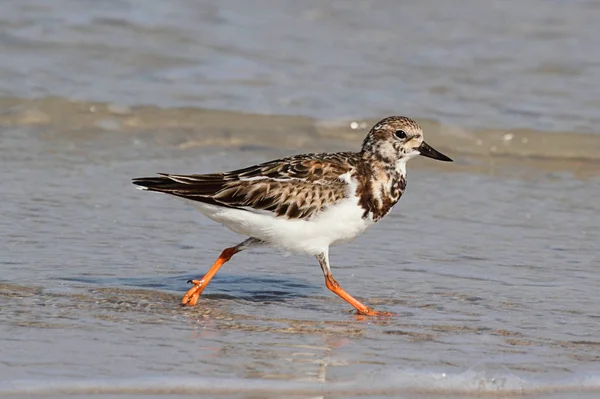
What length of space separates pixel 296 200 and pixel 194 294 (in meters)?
0.69

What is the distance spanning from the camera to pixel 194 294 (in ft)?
18.7

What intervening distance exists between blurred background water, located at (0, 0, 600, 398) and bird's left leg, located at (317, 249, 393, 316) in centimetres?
7

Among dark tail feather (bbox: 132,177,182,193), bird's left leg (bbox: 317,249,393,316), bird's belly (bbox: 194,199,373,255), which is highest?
dark tail feather (bbox: 132,177,182,193)

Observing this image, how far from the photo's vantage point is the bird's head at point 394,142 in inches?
236

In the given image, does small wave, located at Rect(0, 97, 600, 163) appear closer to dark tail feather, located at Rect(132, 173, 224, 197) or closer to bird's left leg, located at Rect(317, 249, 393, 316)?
dark tail feather, located at Rect(132, 173, 224, 197)

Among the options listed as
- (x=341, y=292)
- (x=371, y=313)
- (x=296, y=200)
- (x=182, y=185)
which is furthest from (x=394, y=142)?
(x=182, y=185)

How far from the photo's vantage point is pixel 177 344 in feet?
16.0

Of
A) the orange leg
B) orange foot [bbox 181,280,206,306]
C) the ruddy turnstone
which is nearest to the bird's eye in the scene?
the ruddy turnstone

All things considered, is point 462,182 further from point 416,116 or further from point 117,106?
point 117,106

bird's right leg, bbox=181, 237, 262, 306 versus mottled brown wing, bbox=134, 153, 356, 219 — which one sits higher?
mottled brown wing, bbox=134, 153, 356, 219

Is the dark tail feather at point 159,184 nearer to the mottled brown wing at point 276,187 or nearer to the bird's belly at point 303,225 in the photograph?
the mottled brown wing at point 276,187

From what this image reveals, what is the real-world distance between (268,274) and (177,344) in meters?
1.49

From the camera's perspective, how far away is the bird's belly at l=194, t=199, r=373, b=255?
5703mm

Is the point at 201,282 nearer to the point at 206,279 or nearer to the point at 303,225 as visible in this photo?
the point at 206,279
